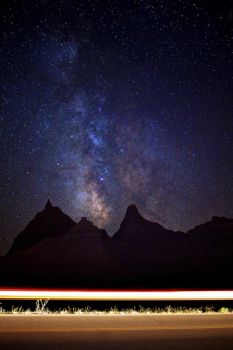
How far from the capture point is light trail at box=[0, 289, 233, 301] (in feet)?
37.5

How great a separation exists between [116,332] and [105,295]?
434cm

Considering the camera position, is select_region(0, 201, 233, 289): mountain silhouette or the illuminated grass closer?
the illuminated grass

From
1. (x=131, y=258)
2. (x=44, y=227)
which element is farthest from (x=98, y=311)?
(x=44, y=227)

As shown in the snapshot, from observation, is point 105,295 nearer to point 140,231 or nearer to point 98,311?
point 98,311

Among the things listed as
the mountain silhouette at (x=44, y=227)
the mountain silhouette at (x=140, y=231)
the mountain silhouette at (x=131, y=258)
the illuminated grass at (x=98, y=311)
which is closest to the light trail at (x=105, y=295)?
the illuminated grass at (x=98, y=311)

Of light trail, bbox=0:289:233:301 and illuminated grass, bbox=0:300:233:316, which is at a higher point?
light trail, bbox=0:289:233:301

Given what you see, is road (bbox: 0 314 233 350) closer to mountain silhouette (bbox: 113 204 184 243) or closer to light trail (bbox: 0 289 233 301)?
light trail (bbox: 0 289 233 301)

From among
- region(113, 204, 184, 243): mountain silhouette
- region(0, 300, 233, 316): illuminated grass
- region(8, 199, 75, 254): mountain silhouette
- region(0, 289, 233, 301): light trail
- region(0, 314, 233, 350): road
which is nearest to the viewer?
region(0, 314, 233, 350): road

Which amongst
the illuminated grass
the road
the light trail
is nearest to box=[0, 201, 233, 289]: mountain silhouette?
the illuminated grass

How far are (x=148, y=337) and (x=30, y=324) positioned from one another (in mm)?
2744

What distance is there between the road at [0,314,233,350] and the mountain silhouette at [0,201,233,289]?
217 feet

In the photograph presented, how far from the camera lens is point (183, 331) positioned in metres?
8.12

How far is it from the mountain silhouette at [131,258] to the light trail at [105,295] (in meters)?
62.9

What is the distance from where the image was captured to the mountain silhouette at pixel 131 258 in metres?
87.8
